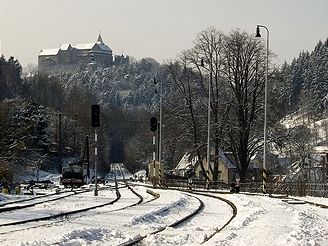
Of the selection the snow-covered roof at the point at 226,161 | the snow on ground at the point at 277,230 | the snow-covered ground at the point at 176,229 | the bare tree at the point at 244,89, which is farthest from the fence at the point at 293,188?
the snow-covered roof at the point at 226,161

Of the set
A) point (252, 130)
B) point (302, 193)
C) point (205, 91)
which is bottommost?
point (302, 193)

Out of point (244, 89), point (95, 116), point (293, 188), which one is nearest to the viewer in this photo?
point (95, 116)

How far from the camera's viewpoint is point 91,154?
11450cm

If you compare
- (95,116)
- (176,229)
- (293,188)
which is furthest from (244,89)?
(176,229)

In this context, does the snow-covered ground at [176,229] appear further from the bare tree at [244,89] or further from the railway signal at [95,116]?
the bare tree at [244,89]

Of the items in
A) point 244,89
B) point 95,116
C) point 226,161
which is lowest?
point 226,161

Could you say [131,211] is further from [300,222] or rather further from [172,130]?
[172,130]

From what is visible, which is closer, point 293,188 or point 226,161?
point 293,188

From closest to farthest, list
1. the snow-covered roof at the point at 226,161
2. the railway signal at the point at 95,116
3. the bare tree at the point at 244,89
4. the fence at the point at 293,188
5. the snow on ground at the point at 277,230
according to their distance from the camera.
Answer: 1. the snow on ground at the point at 277,230
2. the fence at the point at 293,188
3. the railway signal at the point at 95,116
4. the bare tree at the point at 244,89
5. the snow-covered roof at the point at 226,161

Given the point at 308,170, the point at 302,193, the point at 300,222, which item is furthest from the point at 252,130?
the point at 300,222

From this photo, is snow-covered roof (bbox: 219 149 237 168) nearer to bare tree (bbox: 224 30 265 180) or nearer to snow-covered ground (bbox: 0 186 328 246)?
bare tree (bbox: 224 30 265 180)

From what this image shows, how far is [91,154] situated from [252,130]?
64796 mm

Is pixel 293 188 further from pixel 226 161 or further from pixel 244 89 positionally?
pixel 226 161

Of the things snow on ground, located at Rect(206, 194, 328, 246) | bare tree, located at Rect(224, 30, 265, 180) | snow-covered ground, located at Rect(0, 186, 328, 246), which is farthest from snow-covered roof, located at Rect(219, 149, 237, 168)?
snow on ground, located at Rect(206, 194, 328, 246)
